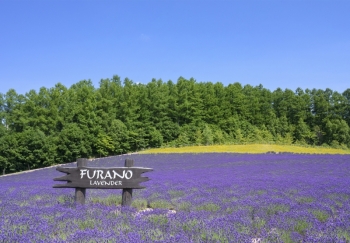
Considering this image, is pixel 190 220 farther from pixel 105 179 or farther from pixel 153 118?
pixel 153 118

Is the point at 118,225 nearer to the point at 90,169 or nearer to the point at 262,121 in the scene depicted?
the point at 90,169

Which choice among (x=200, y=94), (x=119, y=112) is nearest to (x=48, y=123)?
(x=119, y=112)

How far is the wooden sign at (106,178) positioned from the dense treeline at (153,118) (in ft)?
125

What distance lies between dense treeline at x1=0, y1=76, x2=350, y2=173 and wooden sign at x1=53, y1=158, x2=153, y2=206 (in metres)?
37.9

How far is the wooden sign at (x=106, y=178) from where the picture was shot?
7141mm

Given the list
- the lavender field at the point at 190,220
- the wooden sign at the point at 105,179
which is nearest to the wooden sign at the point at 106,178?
the wooden sign at the point at 105,179

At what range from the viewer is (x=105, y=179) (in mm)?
7156

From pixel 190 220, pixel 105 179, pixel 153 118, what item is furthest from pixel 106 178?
pixel 153 118

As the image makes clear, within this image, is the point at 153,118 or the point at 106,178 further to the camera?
the point at 153,118

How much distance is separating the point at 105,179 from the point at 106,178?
0.03 m

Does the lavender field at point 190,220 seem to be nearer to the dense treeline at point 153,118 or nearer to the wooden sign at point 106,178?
the wooden sign at point 106,178

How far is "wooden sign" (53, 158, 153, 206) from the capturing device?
7141 millimetres

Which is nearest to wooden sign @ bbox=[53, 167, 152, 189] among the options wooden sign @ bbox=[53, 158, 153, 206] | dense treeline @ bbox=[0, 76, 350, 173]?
wooden sign @ bbox=[53, 158, 153, 206]

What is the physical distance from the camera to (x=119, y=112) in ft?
170
